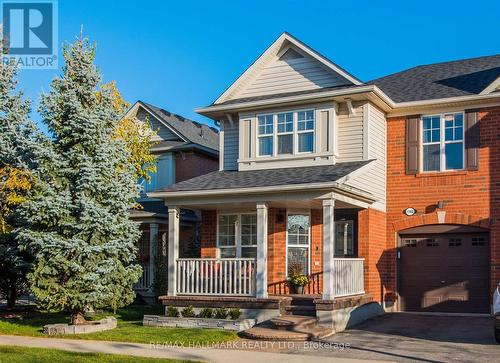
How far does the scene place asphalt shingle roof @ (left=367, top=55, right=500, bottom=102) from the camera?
1889 centimetres

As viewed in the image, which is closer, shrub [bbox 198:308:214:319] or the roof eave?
shrub [bbox 198:308:214:319]

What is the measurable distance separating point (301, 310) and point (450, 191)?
555cm

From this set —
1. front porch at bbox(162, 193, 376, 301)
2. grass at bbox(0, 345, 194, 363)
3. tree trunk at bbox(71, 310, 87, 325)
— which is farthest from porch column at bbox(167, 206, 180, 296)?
grass at bbox(0, 345, 194, 363)

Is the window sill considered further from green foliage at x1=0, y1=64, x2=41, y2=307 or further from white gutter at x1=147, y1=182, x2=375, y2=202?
green foliage at x1=0, y1=64, x2=41, y2=307

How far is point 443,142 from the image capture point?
18.7m

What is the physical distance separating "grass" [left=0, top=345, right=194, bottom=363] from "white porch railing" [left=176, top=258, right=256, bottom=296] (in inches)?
214

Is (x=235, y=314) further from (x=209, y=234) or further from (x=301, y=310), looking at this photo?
(x=209, y=234)

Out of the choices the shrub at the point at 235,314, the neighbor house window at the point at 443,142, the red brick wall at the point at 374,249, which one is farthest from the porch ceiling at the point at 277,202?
the shrub at the point at 235,314

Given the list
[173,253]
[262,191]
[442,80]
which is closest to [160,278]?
[173,253]

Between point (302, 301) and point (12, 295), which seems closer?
point (302, 301)

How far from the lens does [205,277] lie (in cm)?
1777

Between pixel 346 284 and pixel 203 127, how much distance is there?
1411 cm

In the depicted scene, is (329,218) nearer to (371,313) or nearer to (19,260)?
(371,313)

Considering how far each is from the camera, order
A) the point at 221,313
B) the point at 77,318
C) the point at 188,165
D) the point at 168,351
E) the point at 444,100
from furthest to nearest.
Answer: the point at 188,165, the point at 444,100, the point at 221,313, the point at 77,318, the point at 168,351
